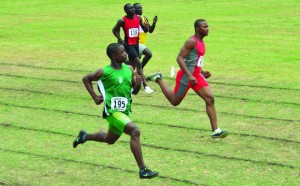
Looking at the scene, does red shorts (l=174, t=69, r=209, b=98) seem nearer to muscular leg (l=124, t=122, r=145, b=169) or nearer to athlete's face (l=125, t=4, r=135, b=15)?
muscular leg (l=124, t=122, r=145, b=169)

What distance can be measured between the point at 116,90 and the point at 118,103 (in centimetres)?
20

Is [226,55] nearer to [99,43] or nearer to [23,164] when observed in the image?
[99,43]

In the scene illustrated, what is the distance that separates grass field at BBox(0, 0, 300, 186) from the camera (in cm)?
1091

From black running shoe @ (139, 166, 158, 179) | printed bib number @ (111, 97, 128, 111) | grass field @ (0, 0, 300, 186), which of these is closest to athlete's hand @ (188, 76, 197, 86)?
grass field @ (0, 0, 300, 186)

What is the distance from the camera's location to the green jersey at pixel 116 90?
34.8 ft

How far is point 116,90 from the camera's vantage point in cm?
1059

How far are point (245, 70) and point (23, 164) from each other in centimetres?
1004

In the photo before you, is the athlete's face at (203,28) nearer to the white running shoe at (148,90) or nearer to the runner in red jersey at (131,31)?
the white running shoe at (148,90)

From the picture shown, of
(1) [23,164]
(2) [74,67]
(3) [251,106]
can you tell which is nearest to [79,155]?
(1) [23,164]

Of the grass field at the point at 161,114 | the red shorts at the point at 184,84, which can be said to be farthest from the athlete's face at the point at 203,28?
the grass field at the point at 161,114

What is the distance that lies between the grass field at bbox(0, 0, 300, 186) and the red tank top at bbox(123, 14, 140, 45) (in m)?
1.37

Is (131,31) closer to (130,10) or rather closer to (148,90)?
(130,10)

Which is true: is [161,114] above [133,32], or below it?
below

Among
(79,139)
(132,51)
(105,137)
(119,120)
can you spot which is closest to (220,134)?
(105,137)
